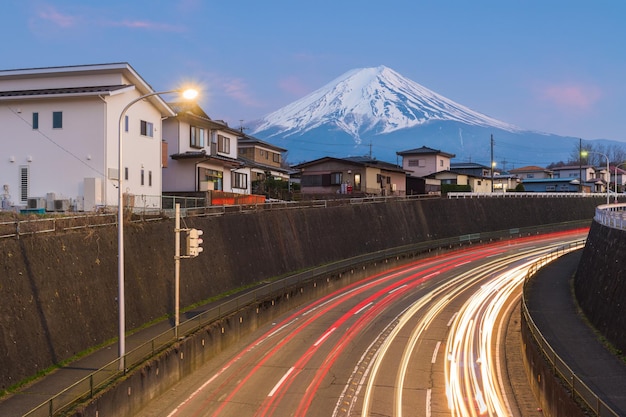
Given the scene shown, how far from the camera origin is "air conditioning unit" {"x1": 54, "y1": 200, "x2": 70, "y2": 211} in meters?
33.7

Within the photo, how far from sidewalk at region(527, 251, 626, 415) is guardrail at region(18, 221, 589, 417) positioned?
15377mm

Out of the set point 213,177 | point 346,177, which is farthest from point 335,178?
point 213,177

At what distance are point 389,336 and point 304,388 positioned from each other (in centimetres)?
942

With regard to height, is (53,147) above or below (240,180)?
above

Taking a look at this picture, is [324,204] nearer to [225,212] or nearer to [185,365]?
[225,212]

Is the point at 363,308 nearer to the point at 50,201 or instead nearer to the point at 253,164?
the point at 50,201

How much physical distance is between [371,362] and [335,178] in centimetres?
5282

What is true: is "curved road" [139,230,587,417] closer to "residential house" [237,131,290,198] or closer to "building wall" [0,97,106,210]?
"building wall" [0,97,106,210]

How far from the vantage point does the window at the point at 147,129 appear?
40175 millimetres

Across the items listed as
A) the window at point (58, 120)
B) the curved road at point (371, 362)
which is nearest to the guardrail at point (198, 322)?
the curved road at point (371, 362)

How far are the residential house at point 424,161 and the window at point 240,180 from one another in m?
52.3

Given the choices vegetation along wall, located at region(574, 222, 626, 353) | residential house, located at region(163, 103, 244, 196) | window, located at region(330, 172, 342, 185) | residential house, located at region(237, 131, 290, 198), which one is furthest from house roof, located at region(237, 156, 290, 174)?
vegetation along wall, located at region(574, 222, 626, 353)

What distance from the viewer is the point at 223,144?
57875 millimetres

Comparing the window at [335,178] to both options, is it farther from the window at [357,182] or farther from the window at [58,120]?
the window at [58,120]
